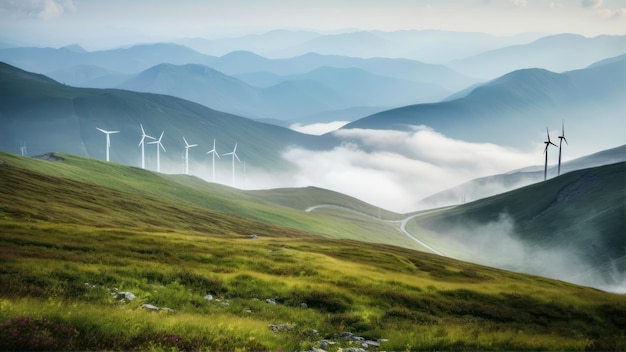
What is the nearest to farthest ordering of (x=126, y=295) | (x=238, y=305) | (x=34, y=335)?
(x=34, y=335)
(x=126, y=295)
(x=238, y=305)

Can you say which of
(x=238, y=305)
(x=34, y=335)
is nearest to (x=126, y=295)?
(x=238, y=305)

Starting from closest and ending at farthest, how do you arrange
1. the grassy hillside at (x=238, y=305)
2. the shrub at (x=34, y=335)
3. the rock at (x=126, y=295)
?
A: the shrub at (x=34, y=335)
the grassy hillside at (x=238, y=305)
the rock at (x=126, y=295)

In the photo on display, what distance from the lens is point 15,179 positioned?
124750 mm

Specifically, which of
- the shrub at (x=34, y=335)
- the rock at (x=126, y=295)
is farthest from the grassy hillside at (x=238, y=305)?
the rock at (x=126, y=295)

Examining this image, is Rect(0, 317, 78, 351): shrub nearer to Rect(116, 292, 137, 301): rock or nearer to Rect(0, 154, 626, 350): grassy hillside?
Rect(0, 154, 626, 350): grassy hillside

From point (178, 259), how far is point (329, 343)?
27.7 meters

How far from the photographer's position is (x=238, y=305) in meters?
31.2

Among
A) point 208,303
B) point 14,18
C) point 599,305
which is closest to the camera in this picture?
point 208,303

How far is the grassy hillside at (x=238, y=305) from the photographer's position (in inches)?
752

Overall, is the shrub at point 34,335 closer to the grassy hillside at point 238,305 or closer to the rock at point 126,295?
the grassy hillside at point 238,305

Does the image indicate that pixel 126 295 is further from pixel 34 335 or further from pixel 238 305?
pixel 34 335

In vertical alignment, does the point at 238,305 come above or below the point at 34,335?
below

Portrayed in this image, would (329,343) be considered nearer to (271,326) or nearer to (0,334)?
(271,326)

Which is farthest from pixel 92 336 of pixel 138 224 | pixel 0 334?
pixel 138 224
